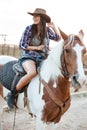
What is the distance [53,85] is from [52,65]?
1.05ft

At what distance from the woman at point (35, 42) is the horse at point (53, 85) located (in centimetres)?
15

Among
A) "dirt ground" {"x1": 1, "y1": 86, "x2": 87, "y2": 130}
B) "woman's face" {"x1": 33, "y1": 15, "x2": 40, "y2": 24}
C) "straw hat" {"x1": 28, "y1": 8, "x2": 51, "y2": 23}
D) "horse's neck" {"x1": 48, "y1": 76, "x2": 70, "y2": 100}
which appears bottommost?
"dirt ground" {"x1": 1, "y1": 86, "x2": 87, "y2": 130}

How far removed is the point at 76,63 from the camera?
4.95 metres

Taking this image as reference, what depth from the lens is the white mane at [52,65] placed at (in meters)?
5.39

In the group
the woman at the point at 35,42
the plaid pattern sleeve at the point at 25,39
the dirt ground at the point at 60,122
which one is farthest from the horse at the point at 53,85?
the dirt ground at the point at 60,122

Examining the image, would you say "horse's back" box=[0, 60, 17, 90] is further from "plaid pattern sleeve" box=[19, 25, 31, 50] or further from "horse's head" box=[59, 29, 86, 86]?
"horse's head" box=[59, 29, 86, 86]

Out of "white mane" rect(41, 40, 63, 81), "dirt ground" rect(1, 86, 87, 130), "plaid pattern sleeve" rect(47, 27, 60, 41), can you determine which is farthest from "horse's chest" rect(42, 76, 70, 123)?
"dirt ground" rect(1, 86, 87, 130)

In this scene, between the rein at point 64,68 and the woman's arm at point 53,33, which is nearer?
the rein at point 64,68

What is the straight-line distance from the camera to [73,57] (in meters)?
4.99

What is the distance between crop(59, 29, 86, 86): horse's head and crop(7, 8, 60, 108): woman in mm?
660

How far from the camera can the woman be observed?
5750 mm

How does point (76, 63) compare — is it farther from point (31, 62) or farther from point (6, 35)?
point (6, 35)

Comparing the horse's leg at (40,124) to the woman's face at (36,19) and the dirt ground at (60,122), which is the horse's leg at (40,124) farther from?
the woman's face at (36,19)

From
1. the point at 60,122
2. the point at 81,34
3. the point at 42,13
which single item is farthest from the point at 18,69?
the point at 60,122
